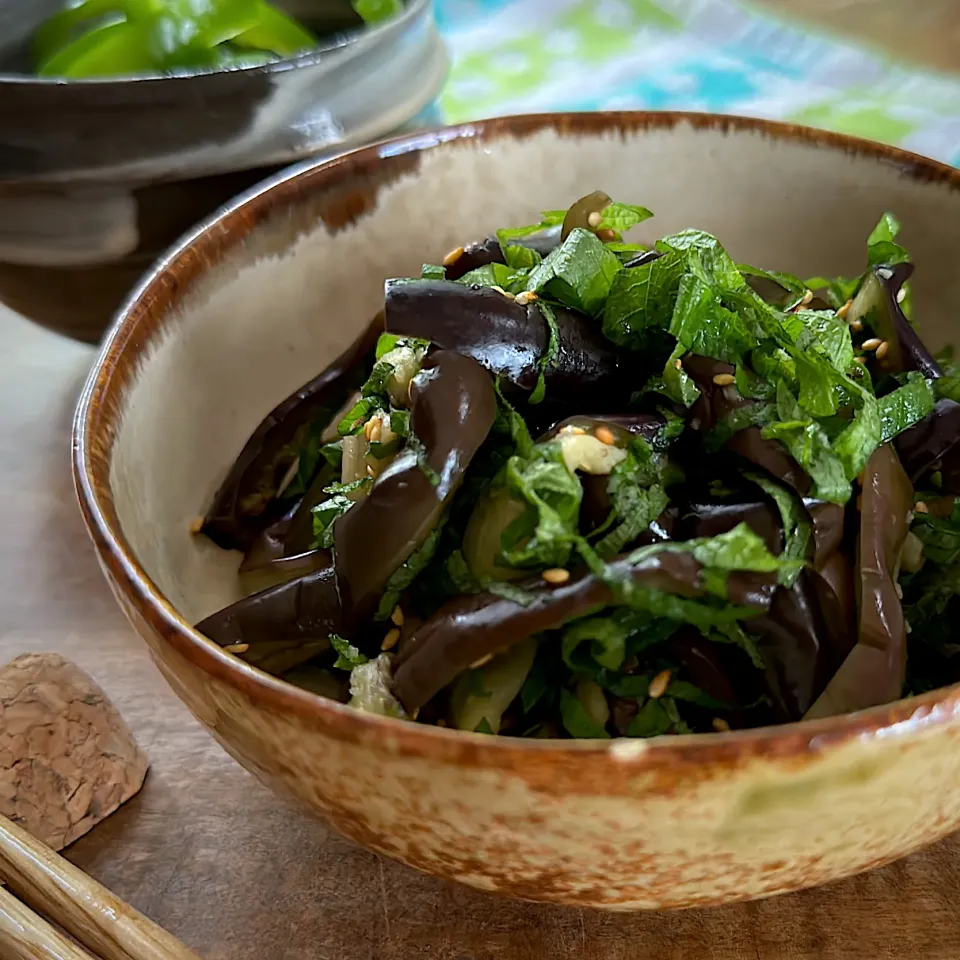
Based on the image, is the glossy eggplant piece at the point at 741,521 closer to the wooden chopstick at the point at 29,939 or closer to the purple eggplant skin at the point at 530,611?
the purple eggplant skin at the point at 530,611

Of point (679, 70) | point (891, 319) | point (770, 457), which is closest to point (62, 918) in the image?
point (770, 457)

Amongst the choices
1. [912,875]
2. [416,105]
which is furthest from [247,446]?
[912,875]

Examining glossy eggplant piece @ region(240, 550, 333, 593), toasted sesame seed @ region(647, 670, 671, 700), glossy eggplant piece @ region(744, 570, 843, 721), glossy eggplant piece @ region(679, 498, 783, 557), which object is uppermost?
glossy eggplant piece @ region(679, 498, 783, 557)

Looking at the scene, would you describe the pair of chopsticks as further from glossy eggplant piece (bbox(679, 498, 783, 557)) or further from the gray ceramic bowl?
the gray ceramic bowl

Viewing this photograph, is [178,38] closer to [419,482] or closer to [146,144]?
[146,144]

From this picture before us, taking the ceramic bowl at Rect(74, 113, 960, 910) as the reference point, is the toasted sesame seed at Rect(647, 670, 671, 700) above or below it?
below

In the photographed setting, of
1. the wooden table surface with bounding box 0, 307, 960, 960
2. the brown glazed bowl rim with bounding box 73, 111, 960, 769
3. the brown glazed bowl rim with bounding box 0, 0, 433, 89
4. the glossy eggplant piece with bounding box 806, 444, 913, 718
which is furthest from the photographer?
the brown glazed bowl rim with bounding box 0, 0, 433, 89

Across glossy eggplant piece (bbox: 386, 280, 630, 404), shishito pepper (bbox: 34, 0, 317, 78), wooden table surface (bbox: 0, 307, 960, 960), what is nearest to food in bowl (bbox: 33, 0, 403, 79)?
shishito pepper (bbox: 34, 0, 317, 78)
